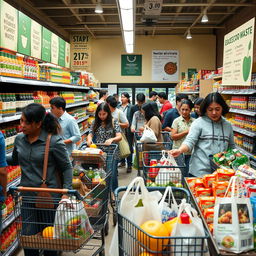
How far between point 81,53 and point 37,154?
39.3 ft

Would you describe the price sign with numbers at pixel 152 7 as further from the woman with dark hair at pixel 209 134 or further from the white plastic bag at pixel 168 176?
the white plastic bag at pixel 168 176

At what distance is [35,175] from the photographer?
264cm

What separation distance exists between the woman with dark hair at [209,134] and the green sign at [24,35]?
3.15 metres

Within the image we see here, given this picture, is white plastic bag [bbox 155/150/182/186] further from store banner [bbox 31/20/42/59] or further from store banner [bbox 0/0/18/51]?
store banner [bbox 31/20/42/59]

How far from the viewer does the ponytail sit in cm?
253

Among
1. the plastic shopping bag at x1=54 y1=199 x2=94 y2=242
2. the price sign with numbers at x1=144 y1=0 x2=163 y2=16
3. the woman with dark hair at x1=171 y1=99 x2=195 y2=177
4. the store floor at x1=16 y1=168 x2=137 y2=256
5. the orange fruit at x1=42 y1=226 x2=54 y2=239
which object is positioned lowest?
the store floor at x1=16 y1=168 x2=137 y2=256

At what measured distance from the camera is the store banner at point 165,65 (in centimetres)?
1675

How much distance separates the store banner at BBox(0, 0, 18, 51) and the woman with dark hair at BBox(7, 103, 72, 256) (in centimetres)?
211

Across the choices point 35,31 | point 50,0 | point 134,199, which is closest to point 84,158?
point 134,199

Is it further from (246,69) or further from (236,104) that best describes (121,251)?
(236,104)

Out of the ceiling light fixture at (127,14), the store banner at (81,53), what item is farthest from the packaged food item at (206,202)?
the store banner at (81,53)

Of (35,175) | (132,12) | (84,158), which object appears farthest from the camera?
(132,12)

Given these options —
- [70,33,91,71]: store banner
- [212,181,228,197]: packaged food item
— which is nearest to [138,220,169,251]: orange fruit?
[212,181,228,197]: packaged food item

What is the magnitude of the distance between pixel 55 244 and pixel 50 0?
11.3m
